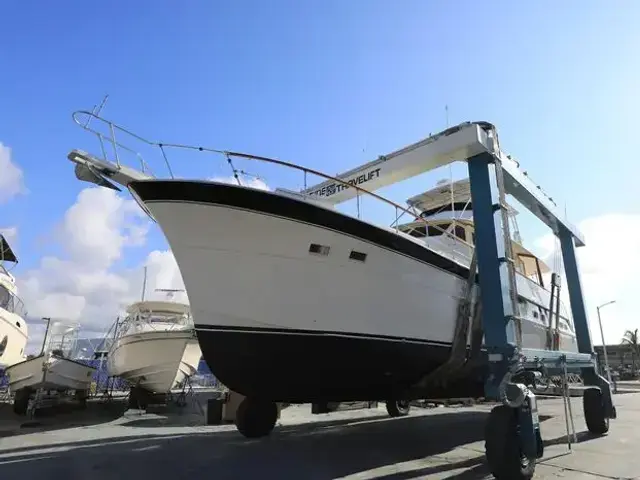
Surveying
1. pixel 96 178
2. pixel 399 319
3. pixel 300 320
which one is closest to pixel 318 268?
pixel 300 320

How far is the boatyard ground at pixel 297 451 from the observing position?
5.04 m

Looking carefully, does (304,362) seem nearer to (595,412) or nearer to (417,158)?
(417,158)

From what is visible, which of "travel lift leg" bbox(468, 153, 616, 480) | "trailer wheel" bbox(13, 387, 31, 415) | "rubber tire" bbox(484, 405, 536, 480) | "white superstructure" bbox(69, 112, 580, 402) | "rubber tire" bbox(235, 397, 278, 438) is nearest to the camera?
"rubber tire" bbox(484, 405, 536, 480)

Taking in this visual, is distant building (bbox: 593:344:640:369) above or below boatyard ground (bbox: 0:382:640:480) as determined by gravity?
above

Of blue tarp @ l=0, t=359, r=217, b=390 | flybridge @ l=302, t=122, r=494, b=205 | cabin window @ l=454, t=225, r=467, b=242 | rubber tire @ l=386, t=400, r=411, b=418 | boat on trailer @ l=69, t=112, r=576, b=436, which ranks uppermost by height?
flybridge @ l=302, t=122, r=494, b=205

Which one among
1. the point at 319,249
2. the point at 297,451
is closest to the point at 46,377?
the point at 297,451

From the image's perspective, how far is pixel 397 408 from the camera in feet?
35.5

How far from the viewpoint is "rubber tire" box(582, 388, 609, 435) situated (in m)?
7.75

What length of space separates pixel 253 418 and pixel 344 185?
418 cm

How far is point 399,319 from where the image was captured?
611 cm

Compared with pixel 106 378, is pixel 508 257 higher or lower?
higher

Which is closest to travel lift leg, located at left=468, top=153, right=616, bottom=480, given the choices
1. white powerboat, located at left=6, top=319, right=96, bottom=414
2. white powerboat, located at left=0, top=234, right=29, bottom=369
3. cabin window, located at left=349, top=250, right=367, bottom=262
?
cabin window, located at left=349, top=250, right=367, bottom=262

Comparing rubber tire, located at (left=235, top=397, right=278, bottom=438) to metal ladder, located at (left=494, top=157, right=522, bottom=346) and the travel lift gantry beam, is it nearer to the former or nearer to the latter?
the travel lift gantry beam

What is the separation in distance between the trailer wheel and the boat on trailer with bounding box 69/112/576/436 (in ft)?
32.7
